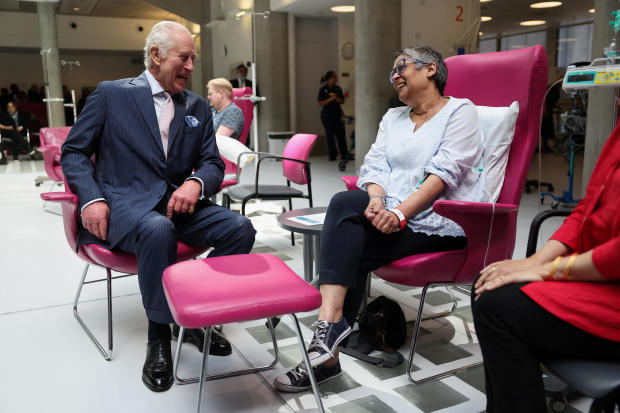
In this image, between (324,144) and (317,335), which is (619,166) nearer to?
(317,335)

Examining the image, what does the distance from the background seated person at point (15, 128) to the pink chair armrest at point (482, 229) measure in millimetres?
10785

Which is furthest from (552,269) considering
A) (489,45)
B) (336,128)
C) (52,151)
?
(489,45)

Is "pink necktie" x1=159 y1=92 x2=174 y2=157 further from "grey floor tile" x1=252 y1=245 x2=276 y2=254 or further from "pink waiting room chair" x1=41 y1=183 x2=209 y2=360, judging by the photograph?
"grey floor tile" x1=252 y1=245 x2=276 y2=254

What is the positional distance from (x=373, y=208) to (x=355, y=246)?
178 millimetres

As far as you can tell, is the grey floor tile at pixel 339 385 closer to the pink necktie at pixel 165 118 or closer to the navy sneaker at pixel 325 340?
the navy sneaker at pixel 325 340

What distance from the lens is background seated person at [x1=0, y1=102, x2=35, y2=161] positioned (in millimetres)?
10656

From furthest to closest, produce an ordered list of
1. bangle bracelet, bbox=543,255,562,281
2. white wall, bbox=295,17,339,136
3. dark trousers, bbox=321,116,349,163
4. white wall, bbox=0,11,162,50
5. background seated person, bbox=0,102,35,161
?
1. white wall, bbox=0,11,162,50
2. white wall, bbox=295,17,339,136
3. background seated person, bbox=0,102,35,161
4. dark trousers, bbox=321,116,349,163
5. bangle bracelet, bbox=543,255,562,281

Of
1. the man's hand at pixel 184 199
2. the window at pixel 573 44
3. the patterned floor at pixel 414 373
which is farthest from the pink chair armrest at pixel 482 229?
Result: the window at pixel 573 44

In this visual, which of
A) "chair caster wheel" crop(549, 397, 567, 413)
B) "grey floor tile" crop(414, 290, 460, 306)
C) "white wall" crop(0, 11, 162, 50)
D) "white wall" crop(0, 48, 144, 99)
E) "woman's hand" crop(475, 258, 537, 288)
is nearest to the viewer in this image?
"woman's hand" crop(475, 258, 537, 288)

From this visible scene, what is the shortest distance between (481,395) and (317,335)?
2.03ft

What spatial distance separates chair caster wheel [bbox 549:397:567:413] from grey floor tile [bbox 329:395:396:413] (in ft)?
1.69

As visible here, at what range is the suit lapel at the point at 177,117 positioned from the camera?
233cm

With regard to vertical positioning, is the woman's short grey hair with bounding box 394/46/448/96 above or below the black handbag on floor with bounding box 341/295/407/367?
above

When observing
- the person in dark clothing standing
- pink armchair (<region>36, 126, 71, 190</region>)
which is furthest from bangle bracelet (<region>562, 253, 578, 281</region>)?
the person in dark clothing standing
